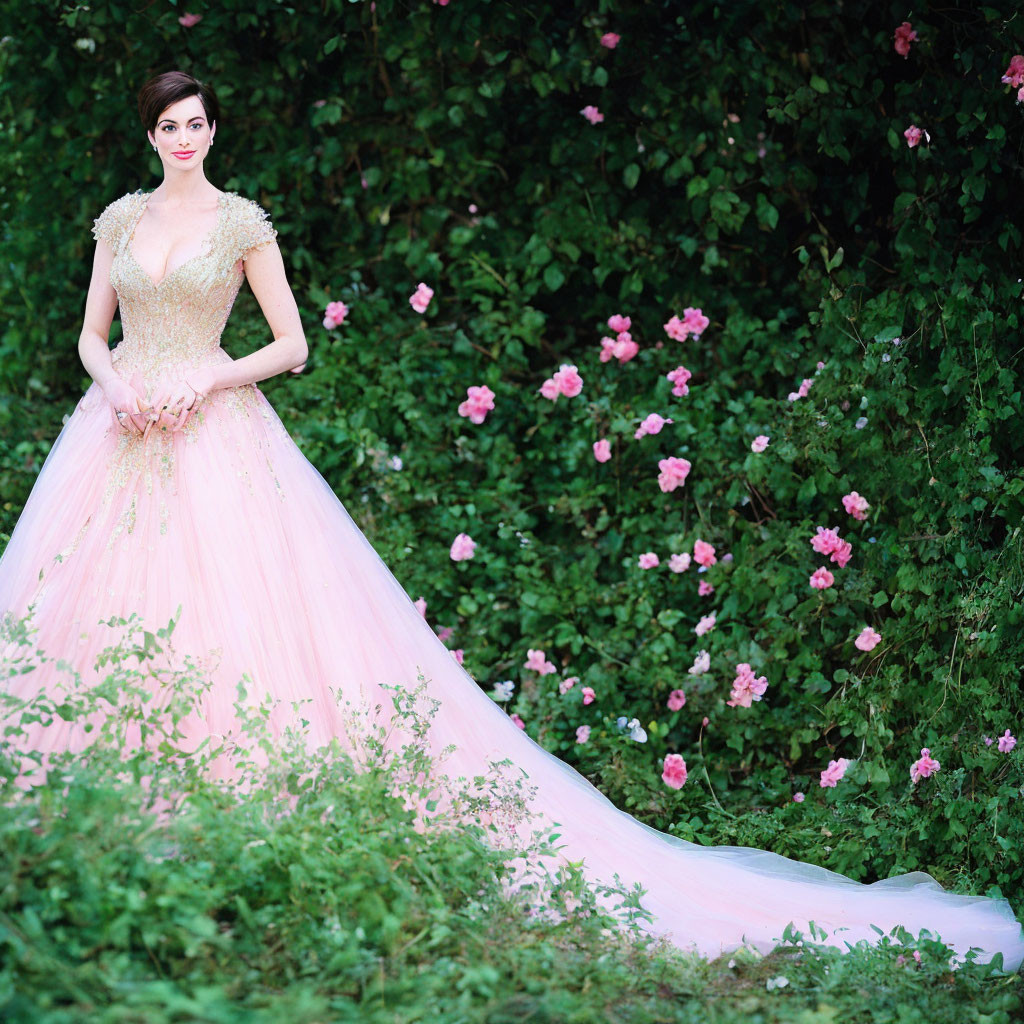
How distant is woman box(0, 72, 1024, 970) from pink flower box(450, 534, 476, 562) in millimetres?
1049

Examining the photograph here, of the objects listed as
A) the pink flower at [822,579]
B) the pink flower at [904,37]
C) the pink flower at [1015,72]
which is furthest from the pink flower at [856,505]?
the pink flower at [904,37]

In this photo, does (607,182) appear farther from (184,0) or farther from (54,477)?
(54,477)

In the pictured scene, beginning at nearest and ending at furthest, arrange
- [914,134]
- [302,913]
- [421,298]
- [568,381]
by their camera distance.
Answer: [302,913], [914,134], [568,381], [421,298]

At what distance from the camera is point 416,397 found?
485cm

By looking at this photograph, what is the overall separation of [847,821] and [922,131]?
2150 mm

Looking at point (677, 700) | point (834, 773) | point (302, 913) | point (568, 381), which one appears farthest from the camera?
point (568, 381)

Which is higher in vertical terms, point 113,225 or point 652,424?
point 113,225

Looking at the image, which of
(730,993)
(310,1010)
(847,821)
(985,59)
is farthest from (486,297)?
(310,1010)

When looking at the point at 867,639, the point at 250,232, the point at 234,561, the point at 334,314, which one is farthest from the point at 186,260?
the point at 867,639

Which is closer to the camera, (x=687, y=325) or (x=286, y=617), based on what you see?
(x=286, y=617)

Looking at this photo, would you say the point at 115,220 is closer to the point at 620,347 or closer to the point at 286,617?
the point at 286,617

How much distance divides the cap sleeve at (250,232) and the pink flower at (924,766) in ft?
7.52

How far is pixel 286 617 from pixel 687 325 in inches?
82.3

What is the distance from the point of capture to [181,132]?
3.28 metres
